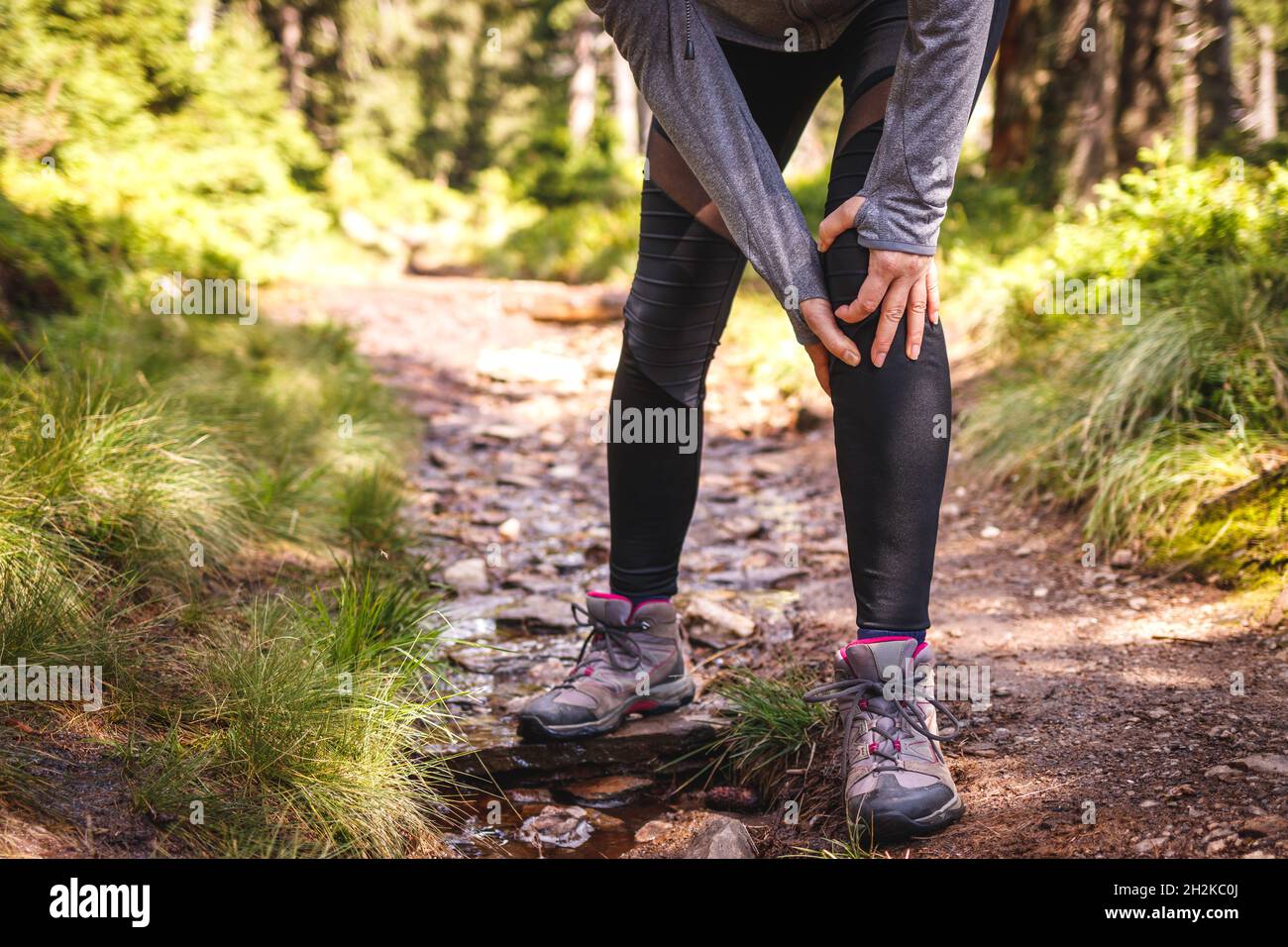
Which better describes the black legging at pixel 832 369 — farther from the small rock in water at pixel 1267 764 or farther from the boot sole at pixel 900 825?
the small rock in water at pixel 1267 764

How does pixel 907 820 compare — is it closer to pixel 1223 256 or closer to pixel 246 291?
pixel 1223 256

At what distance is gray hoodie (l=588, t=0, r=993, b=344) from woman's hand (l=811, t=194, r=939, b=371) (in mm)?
22

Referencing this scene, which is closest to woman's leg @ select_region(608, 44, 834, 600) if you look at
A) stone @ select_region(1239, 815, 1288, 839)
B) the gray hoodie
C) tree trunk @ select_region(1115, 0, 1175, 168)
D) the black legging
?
the black legging

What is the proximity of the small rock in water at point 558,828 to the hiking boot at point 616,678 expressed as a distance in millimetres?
162

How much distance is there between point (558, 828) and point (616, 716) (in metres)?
0.29

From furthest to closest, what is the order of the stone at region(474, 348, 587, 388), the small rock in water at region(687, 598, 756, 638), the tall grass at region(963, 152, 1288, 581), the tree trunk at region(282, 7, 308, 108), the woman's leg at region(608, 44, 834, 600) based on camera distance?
the tree trunk at region(282, 7, 308, 108) < the stone at region(474, 348, 587, 388) < the tall grass at region(963, 152, 1288, 581) < the small rock in water at region(687, 598, 756, 638) < the woman's leg at region(608, 44, 834, 600)

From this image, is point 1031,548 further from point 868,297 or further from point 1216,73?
point 1216,73

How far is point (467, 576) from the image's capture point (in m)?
3.28

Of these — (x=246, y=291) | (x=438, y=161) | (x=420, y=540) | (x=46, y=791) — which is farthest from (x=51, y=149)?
(x=438, y=161)

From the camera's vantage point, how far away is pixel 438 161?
2633cm

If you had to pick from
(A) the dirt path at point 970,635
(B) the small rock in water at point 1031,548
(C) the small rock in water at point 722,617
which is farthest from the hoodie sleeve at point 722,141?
(B) the small rock in water at point 1031,548

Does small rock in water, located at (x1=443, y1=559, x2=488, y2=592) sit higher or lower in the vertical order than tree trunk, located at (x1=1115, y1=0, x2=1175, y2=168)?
lower

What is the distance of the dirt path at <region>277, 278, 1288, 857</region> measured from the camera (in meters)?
1.55

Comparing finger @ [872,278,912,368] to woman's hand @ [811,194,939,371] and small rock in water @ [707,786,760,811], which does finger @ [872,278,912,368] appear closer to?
woman's hand @ [811,194,939,371]
